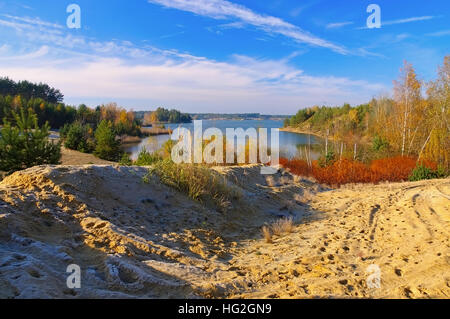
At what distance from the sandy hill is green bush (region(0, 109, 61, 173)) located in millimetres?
4119

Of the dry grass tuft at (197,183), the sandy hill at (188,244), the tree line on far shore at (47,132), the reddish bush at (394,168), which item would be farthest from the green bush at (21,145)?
the reddish bush at (394,168)

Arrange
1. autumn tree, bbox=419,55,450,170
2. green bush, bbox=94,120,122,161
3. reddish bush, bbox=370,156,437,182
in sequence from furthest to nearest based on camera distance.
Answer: green bush, bbox=94,120,122,161, autumn tree, bbox=419,55,450,170, reddish bush, bbox=370,156,437,182

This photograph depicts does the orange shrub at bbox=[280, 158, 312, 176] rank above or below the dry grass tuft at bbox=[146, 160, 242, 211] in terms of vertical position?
below

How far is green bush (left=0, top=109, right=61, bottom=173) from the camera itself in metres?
7.98

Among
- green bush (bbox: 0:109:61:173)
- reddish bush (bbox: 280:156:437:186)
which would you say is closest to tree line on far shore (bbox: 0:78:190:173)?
green bush (bbox: 0:109:61:173)

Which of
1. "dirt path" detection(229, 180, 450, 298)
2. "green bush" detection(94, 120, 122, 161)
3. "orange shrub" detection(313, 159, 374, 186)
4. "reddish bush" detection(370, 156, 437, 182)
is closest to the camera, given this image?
"dirt path" detection(229, 180, 450, 298)

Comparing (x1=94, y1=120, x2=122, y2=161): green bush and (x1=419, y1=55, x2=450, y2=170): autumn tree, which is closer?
(x1=419, y1=55, x2=450, y2=170): autumn tree

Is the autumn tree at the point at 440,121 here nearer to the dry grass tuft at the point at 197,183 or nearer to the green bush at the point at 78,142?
the dry grass tuft at the point at 197,183

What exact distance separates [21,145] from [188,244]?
6826 millimetres

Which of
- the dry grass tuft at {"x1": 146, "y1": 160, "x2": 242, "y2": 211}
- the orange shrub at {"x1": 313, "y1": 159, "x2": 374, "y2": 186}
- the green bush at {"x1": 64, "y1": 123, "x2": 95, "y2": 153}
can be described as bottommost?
the orange shrub at {"x1": 313, "y1": 159, "x2": 374, "y2": 186}

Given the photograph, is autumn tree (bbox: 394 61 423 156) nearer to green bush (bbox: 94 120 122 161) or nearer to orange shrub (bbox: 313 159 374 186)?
orange shrub (bbox: 313 159 374 186)

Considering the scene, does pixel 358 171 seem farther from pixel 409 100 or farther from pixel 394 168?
pixel 409 100

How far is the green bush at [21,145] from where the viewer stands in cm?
798

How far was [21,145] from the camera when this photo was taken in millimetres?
8156
